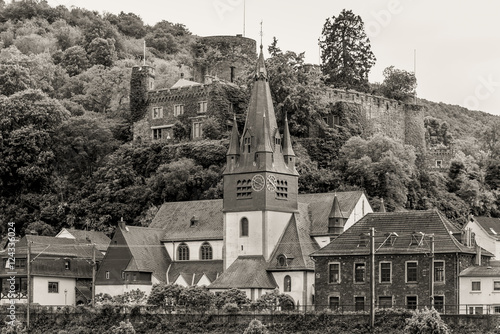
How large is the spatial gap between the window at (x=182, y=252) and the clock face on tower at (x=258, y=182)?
920cm

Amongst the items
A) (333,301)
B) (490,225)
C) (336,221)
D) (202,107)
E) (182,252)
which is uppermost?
(202,107)

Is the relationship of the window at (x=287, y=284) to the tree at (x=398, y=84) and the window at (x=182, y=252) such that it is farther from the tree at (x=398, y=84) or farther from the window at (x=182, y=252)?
the tree at (x=398, y=84)

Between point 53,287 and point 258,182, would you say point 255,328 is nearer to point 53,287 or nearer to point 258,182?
point 258,182

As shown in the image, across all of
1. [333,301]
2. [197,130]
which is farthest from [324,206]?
[197,130]

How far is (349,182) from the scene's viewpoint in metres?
108

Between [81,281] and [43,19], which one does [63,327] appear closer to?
[81,281]

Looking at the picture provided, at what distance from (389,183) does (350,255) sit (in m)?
27.0

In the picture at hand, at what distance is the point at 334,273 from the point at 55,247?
2592cm

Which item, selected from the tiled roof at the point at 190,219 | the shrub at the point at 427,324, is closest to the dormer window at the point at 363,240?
the shrub at the point at 427,324

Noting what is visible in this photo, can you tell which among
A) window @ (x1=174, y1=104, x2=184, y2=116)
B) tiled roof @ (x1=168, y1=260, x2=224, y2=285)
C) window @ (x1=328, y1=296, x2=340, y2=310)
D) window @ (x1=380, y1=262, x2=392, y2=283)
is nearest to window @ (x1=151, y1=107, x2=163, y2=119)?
window @ (x1=174, y1=104, x2=184, y2=116)

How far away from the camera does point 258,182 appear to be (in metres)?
90.8

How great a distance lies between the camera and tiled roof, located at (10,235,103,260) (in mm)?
94625

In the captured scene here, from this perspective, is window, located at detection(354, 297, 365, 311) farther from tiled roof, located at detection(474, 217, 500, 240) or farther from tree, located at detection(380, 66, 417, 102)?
tree, located at detection(380, 66, 417, 102)

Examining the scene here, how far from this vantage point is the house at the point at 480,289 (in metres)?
75.6
